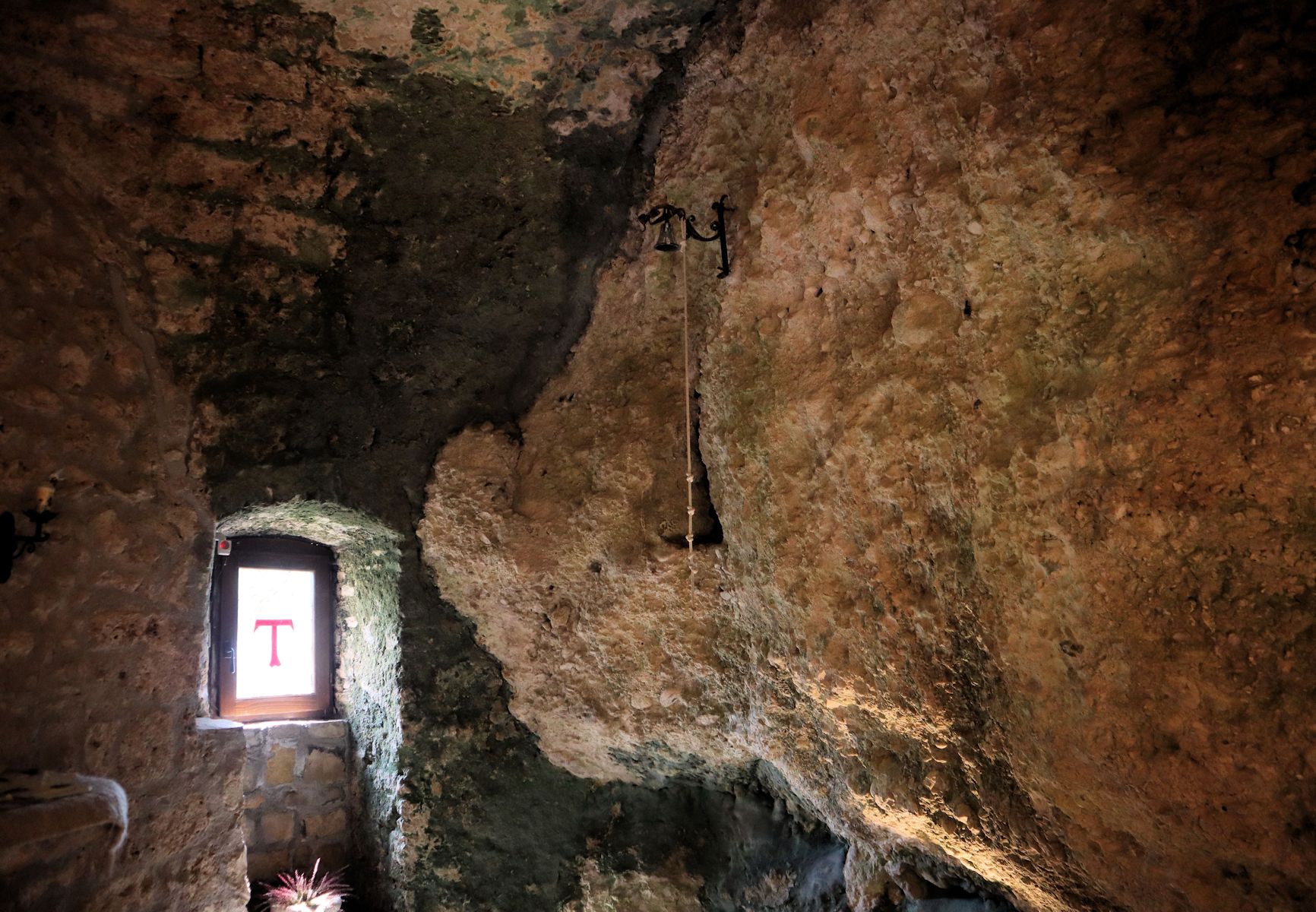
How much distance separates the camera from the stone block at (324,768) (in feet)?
10.00

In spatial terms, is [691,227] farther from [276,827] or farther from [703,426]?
[276,827]

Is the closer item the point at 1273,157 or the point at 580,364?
the point at 1273,157

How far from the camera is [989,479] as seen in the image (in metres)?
1.84

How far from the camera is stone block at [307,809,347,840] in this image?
3.01 metres

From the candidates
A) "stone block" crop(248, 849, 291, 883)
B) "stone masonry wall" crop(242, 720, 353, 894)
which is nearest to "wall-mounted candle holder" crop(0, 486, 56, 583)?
"stone masonry wall" crop(242, 720, 353, 894)

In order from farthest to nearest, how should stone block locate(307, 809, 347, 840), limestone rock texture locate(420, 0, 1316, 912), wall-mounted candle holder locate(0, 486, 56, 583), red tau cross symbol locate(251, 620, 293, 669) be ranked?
red tau cross symbol locate(251, 620, 293, 669), stone block locate(307, 809, 347, 840), wall-mounted candle holder locate(0, 486, 56, 583), limestone rock texture locate(420, 0, 1316, 912)

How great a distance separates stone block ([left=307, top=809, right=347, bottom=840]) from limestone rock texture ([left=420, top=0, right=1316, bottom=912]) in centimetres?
81

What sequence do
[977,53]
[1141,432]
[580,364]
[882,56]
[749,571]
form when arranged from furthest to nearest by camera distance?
[580,364], [749,571], [882,56], [977,53], [1141,432]

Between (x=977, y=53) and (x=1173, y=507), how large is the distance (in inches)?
40.7

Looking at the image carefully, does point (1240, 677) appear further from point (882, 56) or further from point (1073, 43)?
point (882, 56)

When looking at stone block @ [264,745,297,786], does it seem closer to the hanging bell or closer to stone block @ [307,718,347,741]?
stone block @ [307,718,347,741]

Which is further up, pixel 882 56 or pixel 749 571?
pixel 882 56

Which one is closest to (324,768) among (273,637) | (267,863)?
(267,863)

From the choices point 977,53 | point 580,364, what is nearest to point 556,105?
point 580,364
